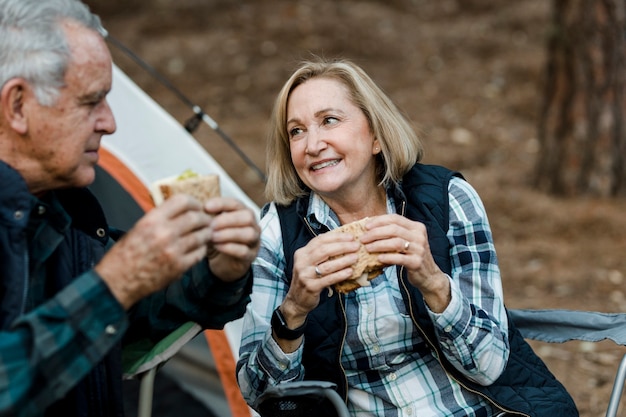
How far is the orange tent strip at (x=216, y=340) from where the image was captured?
3.14m

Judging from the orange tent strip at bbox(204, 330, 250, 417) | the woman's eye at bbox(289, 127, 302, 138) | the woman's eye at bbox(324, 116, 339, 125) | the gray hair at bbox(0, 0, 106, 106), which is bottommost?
the orange tent strip at bbox(204, 330, 250, 417)

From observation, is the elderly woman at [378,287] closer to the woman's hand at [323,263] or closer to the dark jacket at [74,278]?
the woman's hand at [323,263]

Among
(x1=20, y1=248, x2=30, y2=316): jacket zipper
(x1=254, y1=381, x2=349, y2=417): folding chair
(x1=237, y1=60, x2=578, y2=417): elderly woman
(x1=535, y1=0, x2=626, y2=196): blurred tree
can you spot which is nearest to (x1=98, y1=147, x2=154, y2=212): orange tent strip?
(x1=237, y1=60, x2=578, y2=417): elderly woman

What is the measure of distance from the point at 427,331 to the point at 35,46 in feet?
4.02

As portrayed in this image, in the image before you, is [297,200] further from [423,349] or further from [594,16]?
[594,16]

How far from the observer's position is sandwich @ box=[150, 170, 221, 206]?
1856 mm

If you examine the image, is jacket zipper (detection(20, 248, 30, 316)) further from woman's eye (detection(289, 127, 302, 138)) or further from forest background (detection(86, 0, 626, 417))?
forest background (detection(86, 0, 626, 417))

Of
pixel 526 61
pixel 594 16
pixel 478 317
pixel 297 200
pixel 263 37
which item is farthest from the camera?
pixel 263 37

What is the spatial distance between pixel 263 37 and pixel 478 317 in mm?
7070

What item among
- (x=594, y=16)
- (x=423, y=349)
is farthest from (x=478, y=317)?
(x=594, y=16)

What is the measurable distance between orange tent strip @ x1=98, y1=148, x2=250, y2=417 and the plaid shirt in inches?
31.8

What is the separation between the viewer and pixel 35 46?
5.51ft

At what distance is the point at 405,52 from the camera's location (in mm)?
8734

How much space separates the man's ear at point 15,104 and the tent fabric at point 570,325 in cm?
166
